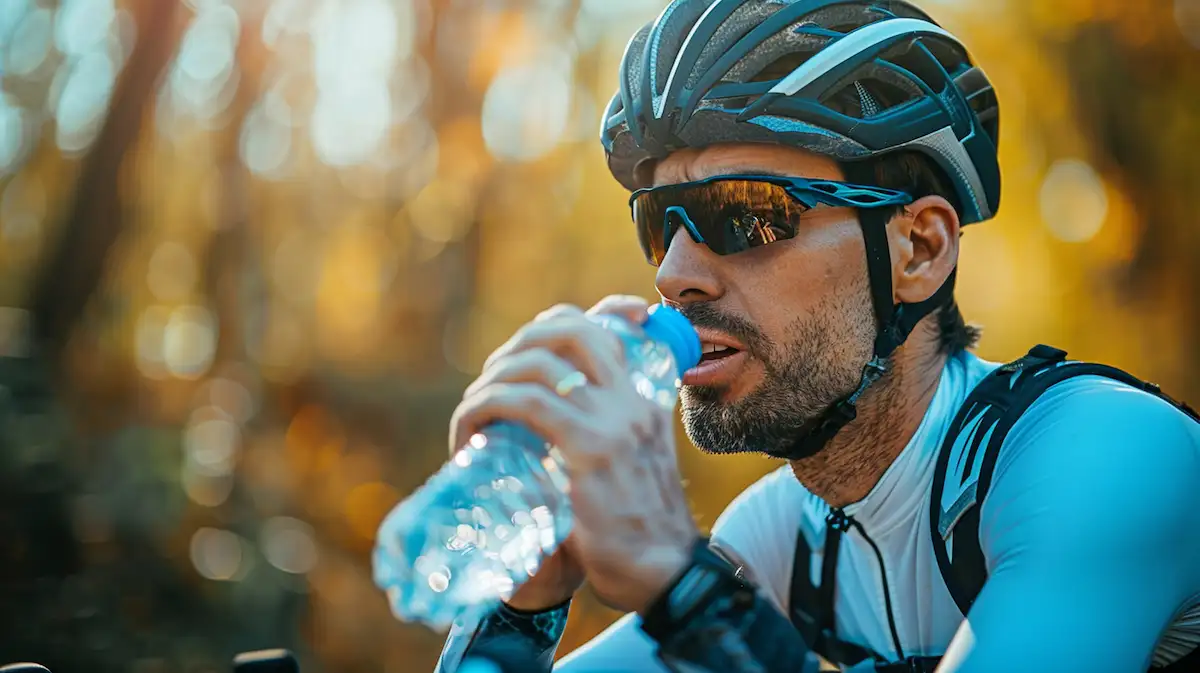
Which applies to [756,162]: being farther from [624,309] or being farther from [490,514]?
[490,514]

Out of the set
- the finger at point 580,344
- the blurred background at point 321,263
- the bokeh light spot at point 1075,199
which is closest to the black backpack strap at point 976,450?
the finger at point 580,344

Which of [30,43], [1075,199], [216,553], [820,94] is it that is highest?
[30,43]

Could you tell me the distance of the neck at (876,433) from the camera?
2.69 m

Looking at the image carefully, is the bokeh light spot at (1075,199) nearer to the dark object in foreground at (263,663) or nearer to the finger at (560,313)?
the finger at (560,313)

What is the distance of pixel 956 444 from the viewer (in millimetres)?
2488

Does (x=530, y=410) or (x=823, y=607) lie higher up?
(x=530, y=410)

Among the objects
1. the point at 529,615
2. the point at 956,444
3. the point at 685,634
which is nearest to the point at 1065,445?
the point at 956,444

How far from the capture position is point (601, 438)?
158 cm

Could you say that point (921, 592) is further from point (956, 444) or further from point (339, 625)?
point (339, 625)

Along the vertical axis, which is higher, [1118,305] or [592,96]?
[592,96]

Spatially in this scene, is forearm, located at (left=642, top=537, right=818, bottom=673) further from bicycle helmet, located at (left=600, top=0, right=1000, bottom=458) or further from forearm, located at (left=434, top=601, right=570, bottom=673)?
bicycle helmet, located at (left=600, top=0, right=1000, bottom=458)

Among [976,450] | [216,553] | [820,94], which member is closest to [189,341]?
[216,553]

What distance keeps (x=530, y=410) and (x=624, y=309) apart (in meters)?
0.45

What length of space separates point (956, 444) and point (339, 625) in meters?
9.25
